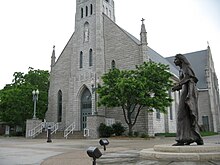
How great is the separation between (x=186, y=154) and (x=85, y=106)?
94.8 feet

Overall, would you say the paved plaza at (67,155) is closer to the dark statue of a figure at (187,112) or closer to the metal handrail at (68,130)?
the dark statue of a figure at (187,112)

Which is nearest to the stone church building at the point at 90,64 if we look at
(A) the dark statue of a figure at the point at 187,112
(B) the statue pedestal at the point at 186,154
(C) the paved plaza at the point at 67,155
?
(C) the paved plaza at the point at 67,155

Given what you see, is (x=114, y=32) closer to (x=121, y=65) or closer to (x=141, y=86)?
(x=121, y=65)

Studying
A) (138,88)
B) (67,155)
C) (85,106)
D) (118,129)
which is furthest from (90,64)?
(67,155)

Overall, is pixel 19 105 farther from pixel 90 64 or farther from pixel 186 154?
pixel 186 154

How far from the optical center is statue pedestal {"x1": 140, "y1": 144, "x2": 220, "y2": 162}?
6777 millimetres

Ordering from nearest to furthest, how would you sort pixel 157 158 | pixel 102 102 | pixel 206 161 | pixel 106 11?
pixel 206 161 → pixel 157 158 → pixel 102 102 → pixel 106 11

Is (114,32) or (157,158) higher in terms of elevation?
(114,32)

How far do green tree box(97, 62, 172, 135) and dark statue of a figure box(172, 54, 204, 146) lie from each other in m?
14.1

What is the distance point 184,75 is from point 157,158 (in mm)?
3562

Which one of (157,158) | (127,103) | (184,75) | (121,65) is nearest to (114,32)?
(121,65)

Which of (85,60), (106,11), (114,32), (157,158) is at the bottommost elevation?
(157,158)

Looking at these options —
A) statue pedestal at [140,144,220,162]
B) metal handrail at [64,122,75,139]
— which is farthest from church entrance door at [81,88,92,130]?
statue pedestal at [140,144,220,162]

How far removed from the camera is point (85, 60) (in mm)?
35719
